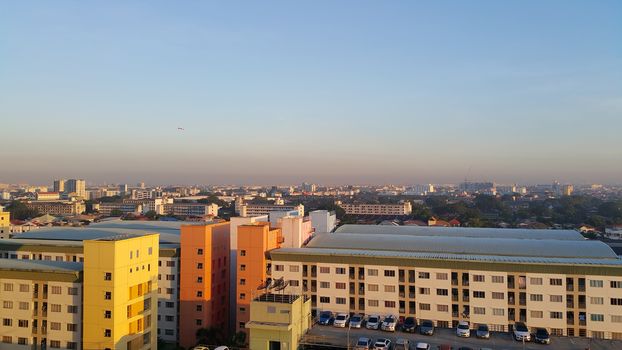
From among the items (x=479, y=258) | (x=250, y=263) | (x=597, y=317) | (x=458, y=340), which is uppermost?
(x=479, y=258)

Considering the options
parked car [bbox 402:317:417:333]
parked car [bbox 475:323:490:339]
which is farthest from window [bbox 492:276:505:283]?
parked car [bbox 402:317:417:333]

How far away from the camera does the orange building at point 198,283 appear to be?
2528 centimetres

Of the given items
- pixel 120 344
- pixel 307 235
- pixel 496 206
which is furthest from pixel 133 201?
pixel 120 344

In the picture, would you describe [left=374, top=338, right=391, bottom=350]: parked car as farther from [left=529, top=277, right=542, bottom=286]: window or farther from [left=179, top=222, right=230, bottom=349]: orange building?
[left=179, top=222, right=230, bottom=349]: orange building

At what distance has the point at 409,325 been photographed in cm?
2155

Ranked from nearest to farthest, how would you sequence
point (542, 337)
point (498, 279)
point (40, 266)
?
point (542, 337)
point (40, 266)
point (498, 279)

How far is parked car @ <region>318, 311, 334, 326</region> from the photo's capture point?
884 inches

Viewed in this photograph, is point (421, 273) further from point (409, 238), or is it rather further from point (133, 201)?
point (133, 201)

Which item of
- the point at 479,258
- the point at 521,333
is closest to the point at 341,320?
the point at 479,258

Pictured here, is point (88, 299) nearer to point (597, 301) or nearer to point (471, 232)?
point (597, 301)

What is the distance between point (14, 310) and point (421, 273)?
19.2 meters

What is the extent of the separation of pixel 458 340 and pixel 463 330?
745mm

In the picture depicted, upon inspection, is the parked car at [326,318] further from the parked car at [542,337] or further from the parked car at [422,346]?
the parked car at [542,337]

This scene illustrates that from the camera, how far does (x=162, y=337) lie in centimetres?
2642
